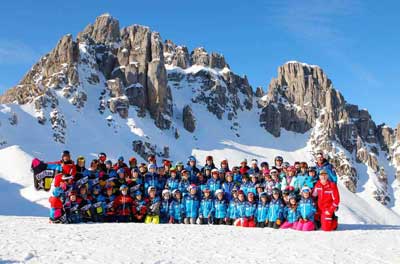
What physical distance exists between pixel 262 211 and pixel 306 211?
202cm

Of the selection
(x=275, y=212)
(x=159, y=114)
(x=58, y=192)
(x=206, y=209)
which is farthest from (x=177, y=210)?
(x=159, y=114)

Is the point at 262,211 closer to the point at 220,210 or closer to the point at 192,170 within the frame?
the point at 220,210

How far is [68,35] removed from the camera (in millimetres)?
121062

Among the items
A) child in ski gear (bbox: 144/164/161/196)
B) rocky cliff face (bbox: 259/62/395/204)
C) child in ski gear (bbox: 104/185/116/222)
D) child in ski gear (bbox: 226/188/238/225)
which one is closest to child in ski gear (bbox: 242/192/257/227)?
child in ski gear (bbox: 226/188/238/225)

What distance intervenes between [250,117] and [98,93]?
69408mm

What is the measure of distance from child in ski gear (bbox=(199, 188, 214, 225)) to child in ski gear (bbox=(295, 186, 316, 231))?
13.1 feet

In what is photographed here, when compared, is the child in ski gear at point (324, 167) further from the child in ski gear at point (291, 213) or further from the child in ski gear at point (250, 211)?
the child in ski gear at point (250, 211)

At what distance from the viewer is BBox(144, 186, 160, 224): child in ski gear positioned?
19722mm

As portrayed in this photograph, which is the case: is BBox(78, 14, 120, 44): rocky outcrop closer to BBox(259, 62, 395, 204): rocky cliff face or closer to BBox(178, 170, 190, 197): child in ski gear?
BBox(259, 62, 395, 204): rocky cliff face

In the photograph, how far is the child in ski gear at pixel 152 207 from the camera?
776 inches

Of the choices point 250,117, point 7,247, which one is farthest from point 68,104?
point 7,247

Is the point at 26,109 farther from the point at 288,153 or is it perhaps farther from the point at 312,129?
the point at 312,129

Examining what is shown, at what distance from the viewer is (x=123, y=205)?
65.1ft

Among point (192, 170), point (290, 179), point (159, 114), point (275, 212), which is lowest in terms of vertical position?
point (275, 212)
